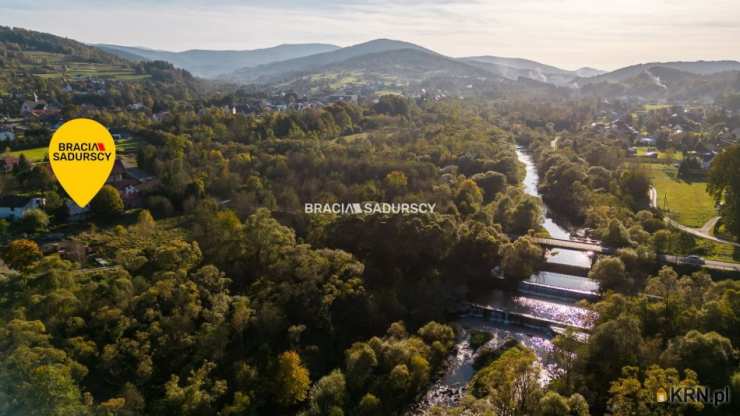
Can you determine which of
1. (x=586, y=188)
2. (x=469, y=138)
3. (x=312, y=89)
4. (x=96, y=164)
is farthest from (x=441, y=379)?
(x=312, y=89)

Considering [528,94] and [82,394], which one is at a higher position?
[528,94]

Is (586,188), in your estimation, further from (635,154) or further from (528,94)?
(528,94)

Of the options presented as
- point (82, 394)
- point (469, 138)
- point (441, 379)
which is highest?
point (469, 138)

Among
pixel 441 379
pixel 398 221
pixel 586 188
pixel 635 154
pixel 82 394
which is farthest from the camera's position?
pixel 635 154

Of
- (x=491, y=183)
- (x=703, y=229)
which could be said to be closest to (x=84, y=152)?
(x=491, y=183)

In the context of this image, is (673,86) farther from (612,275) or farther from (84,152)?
(84,152)

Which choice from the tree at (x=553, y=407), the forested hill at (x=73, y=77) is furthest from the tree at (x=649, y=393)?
the forested hill at (x=73, y=77)

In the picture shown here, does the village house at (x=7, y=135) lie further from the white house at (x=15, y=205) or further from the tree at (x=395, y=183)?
the tree at (x=395, y=183)

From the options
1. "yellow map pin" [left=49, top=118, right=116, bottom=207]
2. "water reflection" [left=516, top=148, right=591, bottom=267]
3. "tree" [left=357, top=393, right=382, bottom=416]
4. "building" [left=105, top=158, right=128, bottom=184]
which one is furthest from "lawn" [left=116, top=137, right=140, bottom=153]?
"tree" [left=357, top=393, right=382, bottom=416]
